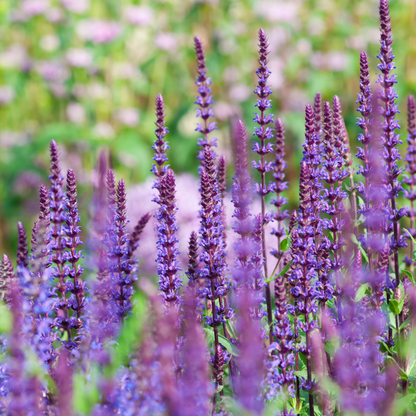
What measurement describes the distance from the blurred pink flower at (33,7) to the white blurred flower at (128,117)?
1808mm

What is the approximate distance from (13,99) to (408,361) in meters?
8.35

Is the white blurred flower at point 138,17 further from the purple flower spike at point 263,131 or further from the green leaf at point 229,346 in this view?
the green leaf at point 229,346

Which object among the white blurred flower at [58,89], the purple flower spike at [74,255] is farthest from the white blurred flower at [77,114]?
the purple flower spike at [74,255]

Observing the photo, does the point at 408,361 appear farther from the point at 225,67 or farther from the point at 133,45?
the point at 133,45

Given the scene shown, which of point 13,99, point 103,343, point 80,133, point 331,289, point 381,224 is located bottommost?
point 103,343

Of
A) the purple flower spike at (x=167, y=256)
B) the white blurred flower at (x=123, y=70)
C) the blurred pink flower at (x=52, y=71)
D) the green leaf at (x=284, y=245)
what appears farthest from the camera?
the white blurred flower at (x=123, y=70)

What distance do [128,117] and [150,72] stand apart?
6.01ft

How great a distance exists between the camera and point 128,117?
832 centimetres

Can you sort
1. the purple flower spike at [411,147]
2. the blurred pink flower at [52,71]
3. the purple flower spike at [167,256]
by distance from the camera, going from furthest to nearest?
1. the blurred pink flower at [52,71]
2. the purple flower spike at [411,147]
3. the purple flower spike at [167,256]

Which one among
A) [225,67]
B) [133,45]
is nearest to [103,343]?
[225,67]

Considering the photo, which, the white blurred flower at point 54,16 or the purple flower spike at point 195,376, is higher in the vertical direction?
the white blurred flower at point 54,16

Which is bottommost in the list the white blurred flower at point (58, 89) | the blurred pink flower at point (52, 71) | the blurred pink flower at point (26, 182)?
the blurred pink flower at point (26, 182)

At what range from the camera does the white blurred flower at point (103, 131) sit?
7.86 meters

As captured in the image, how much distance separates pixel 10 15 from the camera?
8.50m
